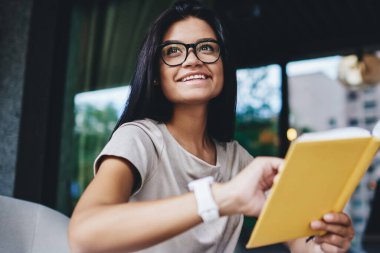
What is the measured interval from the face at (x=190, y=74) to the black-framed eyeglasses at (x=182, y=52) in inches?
0.5

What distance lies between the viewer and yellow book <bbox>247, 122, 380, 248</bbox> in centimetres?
68

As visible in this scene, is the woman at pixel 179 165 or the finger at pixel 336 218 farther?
the finger at pixel 336 218

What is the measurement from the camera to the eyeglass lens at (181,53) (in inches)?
47.8

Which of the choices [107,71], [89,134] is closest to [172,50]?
[89,134]

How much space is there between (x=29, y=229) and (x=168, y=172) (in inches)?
17.5

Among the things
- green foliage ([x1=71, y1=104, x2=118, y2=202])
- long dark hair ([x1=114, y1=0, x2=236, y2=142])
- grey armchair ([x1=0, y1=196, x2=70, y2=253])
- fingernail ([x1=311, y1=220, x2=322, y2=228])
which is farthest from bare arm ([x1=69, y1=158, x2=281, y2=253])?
green foliage ([x1=71, y1=104, x2=118, y2=202])

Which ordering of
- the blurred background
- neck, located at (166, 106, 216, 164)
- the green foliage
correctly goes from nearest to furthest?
neck, located at (166, 106, 216, 164)
the blurred background
the green foliage

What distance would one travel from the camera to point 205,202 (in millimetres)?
726

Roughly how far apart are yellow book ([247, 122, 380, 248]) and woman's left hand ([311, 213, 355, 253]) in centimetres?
2

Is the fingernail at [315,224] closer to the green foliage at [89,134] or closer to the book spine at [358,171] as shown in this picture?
the book spine at [358,171]

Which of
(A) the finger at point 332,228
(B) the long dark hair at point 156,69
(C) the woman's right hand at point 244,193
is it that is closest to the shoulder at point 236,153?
(B) the long dark hair at point 156,69

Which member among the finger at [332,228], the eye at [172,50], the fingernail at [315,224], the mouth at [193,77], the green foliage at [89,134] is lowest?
the green foliage at [89,134]

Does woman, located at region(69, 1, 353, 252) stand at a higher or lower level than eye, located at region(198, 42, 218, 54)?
lower

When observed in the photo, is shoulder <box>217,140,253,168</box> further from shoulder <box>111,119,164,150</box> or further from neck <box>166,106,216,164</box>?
shoulder <box>111,119,164,150</box>
